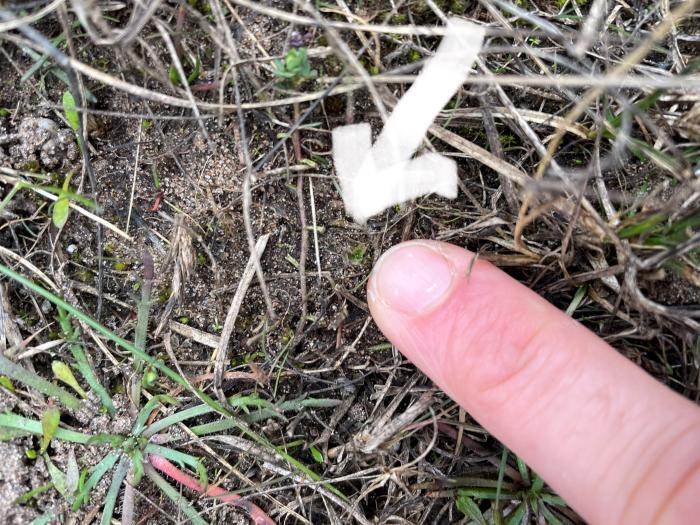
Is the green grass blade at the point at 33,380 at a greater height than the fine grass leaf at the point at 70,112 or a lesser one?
lesser

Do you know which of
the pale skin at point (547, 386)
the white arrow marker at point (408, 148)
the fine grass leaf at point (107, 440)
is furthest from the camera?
the fine grass leaf at point (107, 440)

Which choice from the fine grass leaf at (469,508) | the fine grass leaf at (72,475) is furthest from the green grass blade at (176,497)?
the fine grass leaf at (469,508)

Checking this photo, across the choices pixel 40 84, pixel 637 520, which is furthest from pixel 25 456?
pixel 637 520

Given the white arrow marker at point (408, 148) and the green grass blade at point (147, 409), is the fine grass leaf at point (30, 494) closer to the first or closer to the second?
the green grass blade at point (147, 409)

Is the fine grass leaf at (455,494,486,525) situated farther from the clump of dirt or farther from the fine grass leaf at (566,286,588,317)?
the clump of dirt

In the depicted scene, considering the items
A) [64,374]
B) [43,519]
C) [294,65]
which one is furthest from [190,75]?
[43,519]

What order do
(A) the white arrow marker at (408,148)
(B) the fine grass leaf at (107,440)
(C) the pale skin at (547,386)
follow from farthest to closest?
(B) the fine grass leaf at (107,440) → (A) the white arrow marker at (408,148) → (C) the pale skin at (547,386)

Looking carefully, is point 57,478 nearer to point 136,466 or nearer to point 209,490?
point 136,466
